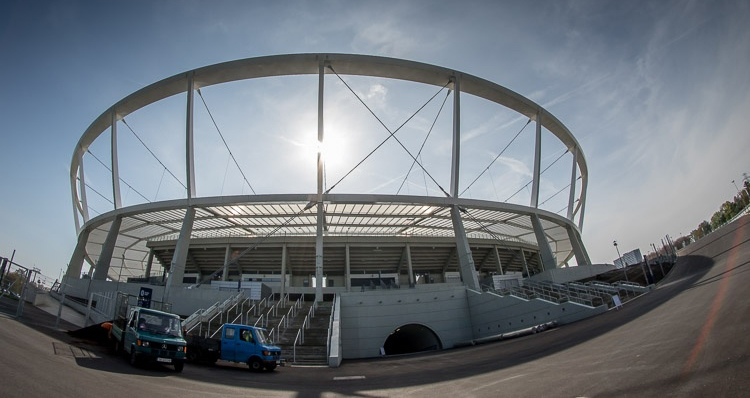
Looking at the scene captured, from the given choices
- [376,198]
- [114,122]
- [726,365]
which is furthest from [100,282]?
[726,365]

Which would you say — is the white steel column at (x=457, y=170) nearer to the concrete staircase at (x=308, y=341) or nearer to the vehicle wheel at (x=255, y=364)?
the concrete staircase at (x=308, y=341)

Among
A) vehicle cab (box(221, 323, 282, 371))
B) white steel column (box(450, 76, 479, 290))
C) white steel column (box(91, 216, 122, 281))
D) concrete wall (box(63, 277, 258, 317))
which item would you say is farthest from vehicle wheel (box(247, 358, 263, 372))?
white steel column (box(91, 216, 122, 281))

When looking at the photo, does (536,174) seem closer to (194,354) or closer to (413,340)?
(413,340)

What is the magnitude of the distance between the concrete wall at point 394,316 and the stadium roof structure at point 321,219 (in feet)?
13.5

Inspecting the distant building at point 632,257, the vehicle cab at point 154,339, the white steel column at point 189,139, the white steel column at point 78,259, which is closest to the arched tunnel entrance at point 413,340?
the vehicle cab at point 154,339

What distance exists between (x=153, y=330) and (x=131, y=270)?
57.4 m

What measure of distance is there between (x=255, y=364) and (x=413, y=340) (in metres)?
18.2

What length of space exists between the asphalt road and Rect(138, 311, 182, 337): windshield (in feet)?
3.39

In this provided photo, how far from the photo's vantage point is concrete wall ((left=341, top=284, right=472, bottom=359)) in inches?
842

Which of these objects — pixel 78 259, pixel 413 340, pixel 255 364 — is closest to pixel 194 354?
pixel 255 364

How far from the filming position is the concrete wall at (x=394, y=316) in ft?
70.1

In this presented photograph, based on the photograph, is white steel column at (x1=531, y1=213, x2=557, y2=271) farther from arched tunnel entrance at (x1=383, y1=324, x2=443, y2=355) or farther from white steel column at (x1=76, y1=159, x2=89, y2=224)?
white steel column at (x1=76, y1=159, x2=89, y2=224)

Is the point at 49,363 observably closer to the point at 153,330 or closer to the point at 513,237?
the point at 153,330

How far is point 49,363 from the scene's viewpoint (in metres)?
7.07
